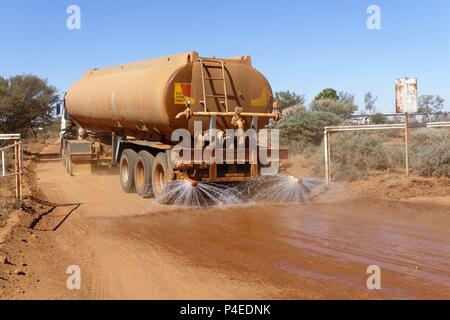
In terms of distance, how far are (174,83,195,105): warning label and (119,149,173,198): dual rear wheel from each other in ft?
4.50

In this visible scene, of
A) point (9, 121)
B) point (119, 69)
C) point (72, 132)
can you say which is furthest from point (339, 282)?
point (9, 121)

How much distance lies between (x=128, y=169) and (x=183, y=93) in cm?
368

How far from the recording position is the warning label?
1130cm

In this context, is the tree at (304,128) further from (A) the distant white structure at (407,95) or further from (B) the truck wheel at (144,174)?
(B) the truck wheel at (144,174)

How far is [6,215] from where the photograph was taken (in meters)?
9.76

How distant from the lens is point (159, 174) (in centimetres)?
1240

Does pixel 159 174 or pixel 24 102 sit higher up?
pixel 24 102

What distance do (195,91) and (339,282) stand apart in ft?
21.5

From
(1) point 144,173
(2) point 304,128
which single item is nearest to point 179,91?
(1) point 144,173

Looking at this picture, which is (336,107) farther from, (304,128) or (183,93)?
(183,93)

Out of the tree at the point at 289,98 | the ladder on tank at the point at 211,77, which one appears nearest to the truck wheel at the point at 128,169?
the ladder on tank at the point at 211,77

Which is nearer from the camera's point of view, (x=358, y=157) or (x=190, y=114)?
(x=190, y=114)

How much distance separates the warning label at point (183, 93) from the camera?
445 inches
